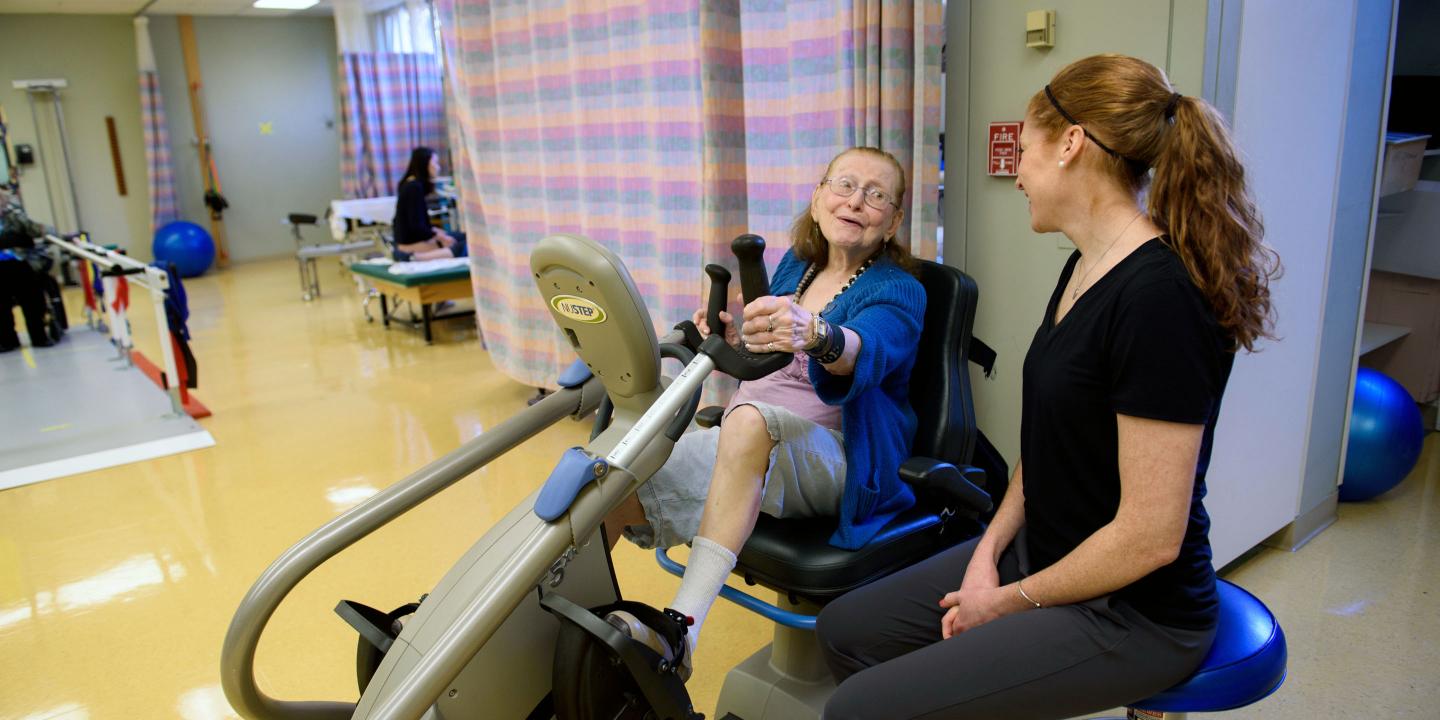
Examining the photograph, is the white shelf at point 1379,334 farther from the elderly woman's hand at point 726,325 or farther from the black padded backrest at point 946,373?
the elderly woman's hand at point 726,325

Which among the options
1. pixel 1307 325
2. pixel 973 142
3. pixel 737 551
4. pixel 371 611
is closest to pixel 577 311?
pixel 737 551

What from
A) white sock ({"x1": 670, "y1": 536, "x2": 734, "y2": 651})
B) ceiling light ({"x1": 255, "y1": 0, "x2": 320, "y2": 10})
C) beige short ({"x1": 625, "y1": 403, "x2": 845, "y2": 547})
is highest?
ceiling light ({"x1": 255, "y1": 0, "x2": 320, "y2": 10})

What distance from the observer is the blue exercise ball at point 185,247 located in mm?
9344

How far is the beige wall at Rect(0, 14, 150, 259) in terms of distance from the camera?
9.20 metres

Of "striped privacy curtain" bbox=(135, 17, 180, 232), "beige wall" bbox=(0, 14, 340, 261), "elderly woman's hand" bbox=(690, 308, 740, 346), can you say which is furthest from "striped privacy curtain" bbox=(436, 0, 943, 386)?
"beige wall" bbox=(0, 14, 340, 261)

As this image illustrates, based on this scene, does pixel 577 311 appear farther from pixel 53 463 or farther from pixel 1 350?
pixel 1 350

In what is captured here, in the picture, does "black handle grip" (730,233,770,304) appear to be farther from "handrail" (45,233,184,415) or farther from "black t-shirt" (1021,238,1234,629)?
"handrail" (45,233,184,415)

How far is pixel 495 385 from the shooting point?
16.5ft

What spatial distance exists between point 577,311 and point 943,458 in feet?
2.56

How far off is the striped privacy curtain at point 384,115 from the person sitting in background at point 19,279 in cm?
376

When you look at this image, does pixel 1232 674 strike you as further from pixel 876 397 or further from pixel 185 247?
pixel 185 247

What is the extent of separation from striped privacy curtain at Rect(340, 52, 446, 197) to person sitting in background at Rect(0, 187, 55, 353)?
3.76m

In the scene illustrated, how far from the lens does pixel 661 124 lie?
3393 millimetres

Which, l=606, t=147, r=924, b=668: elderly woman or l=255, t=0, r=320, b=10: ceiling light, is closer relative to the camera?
l=606, t=147, r=924, b=668: elderly woman
